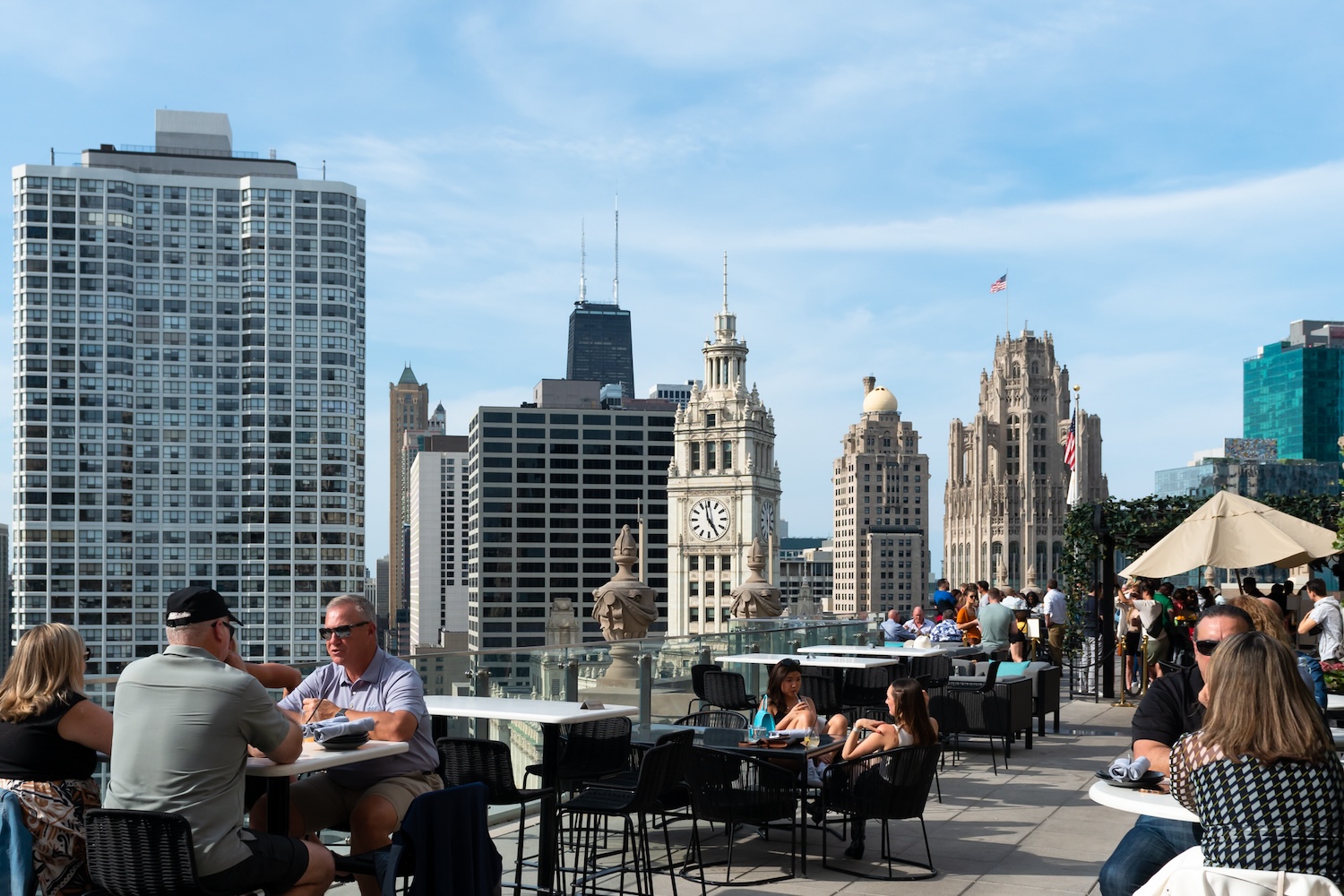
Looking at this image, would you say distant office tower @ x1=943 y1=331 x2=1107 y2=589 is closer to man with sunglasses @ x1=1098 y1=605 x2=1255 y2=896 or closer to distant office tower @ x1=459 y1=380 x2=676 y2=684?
distant office tower @ x1=459 y1=380 x2=676 y2=684

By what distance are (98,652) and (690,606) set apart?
60.6 metres

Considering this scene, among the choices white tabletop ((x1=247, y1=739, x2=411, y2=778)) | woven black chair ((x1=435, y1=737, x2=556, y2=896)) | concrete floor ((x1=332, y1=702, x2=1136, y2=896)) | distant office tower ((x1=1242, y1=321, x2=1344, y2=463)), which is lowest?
concrete floor ((x1=332, y1=702, x2=1136, y2=896))

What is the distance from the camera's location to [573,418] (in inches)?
6570

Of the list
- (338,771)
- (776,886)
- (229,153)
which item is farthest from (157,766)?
(229,153)

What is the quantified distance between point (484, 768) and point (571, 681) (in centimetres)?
448

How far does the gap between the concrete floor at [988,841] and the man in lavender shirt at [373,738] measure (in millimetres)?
1460

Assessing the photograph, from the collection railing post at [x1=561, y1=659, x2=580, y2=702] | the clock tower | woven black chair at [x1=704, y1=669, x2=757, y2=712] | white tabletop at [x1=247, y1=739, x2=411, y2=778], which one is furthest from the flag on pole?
the clock tower

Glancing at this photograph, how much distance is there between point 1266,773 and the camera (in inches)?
177

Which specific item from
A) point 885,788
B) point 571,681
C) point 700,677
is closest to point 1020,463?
point 700,677

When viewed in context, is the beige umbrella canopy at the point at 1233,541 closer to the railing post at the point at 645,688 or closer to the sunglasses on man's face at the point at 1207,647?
the railing post at the point at 645,688

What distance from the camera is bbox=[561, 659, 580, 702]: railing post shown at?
11703 mm

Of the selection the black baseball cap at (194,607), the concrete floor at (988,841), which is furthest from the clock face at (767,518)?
the black baseball cap at (194,607)

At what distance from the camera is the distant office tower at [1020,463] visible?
147 meters

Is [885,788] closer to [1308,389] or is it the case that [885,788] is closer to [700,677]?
[700,677]
